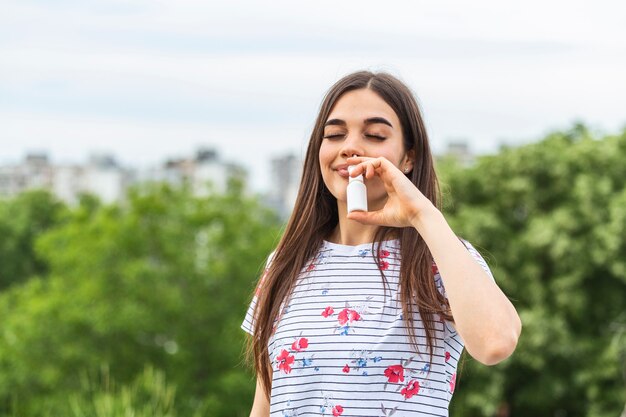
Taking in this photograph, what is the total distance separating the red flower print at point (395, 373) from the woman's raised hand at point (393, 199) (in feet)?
0.82

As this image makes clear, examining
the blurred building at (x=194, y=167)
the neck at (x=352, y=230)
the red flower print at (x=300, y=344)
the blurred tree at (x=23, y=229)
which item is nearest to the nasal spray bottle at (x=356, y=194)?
the neck at (x=352, y=230)

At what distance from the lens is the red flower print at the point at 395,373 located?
184cm

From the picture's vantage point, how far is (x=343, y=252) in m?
2.01

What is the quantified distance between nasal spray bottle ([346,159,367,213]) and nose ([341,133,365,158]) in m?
0.06

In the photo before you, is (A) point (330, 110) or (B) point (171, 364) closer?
(A) point (330, 110)

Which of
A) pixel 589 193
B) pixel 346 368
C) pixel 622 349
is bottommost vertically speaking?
pixel 346 368

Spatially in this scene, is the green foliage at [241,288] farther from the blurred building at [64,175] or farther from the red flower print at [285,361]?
the blurred building at [64,175]

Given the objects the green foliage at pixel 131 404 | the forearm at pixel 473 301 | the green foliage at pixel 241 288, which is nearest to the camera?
the forearm at pixel 473 301

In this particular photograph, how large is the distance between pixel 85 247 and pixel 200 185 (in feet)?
9.44

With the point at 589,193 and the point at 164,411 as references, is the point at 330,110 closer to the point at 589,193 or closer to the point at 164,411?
the point at 164,411

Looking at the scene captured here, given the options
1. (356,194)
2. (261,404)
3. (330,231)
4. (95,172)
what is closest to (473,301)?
(356,194)

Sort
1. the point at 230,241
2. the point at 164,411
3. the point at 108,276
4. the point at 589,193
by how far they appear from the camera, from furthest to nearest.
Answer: the point at 230,241 < the point at 108,276 < the point at 589,193 < the point at 164,411

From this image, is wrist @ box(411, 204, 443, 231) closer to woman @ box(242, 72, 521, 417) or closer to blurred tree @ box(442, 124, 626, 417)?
woman @ box(242, 72, 521, 417)

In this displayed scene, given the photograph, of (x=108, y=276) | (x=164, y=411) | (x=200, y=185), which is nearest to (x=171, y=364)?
(x=108, y=276)
